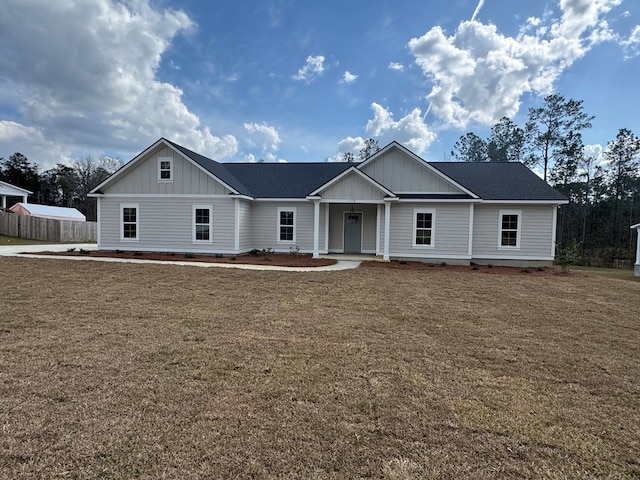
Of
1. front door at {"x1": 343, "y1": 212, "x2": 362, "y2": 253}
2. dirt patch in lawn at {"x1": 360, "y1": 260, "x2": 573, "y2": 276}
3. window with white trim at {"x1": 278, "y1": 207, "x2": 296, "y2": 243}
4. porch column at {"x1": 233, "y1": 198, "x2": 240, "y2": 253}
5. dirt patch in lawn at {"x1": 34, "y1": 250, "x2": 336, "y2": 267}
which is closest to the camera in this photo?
dirt patch in lawn at {"x1": 360, "y1": 260, "x2": 573, "y2": 276}

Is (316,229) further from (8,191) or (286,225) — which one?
(8,191)

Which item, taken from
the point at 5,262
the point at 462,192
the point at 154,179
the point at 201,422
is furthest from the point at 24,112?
the point at 201,422

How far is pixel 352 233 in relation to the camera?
1850cm

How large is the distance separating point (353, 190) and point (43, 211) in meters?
34.6

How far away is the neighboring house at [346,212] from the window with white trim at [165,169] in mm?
47

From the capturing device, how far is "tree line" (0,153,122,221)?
54.7m

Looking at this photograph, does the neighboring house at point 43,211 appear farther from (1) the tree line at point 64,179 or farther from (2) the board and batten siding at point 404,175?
(2) the board and batten siding at point 404,175

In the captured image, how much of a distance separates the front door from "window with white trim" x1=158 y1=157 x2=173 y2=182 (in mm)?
8730

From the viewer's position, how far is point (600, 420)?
323 centimetres

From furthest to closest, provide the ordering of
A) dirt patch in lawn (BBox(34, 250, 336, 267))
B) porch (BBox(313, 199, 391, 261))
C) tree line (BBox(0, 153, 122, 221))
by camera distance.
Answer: tree line (BBox(0, 153, 122, 221)) < porch (BBox(313, 199, 391, 261)) < dirt patch in lawn (BBox(34, 250, 336, 267))

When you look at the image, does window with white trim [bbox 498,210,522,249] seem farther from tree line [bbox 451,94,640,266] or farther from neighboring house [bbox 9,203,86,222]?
neighboring house [bbox 9,203,86,222]

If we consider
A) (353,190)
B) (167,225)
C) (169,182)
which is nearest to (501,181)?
(353,190)

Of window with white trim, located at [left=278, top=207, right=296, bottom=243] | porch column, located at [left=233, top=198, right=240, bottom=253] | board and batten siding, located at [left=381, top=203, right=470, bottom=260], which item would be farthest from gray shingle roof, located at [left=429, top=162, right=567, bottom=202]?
porch column, located at [left=233, top=198, right=240, bottom=253]

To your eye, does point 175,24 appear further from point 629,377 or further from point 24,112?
point 629,377
